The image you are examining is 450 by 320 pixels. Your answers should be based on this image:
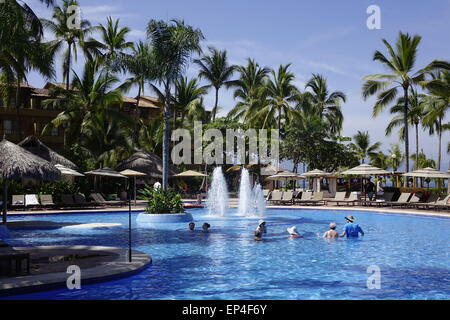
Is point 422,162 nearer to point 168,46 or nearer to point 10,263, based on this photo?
point 168,46

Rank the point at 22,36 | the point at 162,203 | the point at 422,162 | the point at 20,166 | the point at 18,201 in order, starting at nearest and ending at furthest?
the point at 22,36 < the point at 20,166 < the point at 162,203 < the point at 18,201 < the point at 422,162

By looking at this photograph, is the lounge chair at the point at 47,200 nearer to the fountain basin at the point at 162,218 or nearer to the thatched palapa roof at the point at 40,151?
the thatched palapa roof at the point at 40,151

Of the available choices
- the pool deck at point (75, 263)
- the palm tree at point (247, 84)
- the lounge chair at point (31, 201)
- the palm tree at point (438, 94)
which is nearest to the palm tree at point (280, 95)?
the palm tree at point (247, 84)

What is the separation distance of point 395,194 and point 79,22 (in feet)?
88.4

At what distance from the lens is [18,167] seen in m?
15.3

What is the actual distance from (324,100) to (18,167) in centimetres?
3988

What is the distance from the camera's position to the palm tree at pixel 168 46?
2016cm

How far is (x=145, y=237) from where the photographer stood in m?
14.8

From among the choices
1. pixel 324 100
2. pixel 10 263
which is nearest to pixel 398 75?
pixel 324 100

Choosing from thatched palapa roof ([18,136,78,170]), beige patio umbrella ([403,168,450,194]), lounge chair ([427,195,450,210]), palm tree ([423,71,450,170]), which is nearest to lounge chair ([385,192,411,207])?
beige patio umbrella ([403,168,450,194])

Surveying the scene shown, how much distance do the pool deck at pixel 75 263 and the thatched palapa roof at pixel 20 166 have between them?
4947 millimetres

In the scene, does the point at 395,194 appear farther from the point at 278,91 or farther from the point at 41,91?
the point at 41,91

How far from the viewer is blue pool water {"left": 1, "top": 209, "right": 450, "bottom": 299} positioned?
25.6 feet

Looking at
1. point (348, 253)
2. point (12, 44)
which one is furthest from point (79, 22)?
point (348, 253)
